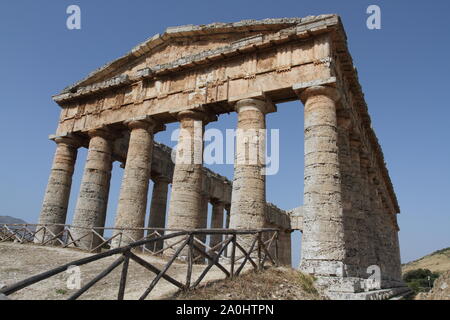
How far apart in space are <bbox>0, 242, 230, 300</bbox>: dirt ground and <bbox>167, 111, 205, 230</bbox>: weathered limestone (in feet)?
10.1

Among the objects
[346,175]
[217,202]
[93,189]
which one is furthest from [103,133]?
[346,175]

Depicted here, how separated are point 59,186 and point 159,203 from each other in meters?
6.59

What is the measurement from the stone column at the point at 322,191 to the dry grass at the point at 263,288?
990 millimetres

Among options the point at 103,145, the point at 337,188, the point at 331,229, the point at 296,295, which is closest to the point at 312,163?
the point at 337,188

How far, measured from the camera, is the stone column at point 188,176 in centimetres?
1382

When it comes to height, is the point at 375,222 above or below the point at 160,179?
below

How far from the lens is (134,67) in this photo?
18188mm

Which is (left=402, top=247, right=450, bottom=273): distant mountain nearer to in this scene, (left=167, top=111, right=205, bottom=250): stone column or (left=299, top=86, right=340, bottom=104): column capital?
(left=299, top=86, right=340, bottom=104): column capital

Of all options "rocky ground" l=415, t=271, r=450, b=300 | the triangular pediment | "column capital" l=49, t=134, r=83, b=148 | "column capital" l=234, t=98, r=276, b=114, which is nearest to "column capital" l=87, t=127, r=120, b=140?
"column capital" l=49, t=134, r=83, b=148

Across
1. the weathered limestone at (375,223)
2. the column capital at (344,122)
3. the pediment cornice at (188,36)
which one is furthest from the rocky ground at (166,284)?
the weathered limestone at (375,223)

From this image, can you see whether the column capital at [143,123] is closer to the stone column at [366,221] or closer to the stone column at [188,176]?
the stone column at [188,176]

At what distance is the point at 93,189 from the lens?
54.5ft

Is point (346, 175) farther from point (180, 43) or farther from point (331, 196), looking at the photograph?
point (180, 43)
